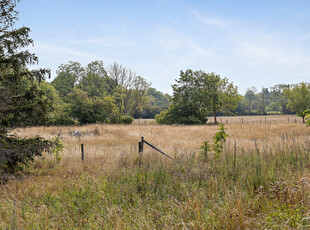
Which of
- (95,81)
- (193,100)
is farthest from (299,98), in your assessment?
(95,81)

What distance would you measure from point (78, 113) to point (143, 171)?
1112 inches

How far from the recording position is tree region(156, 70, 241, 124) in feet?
130

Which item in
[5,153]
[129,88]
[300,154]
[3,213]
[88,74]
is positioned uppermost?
[88,74]

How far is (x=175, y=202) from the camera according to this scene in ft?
14.2

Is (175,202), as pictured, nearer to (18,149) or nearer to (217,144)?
(217,144)

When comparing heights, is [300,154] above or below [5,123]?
below

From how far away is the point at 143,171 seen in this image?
6.00 meters

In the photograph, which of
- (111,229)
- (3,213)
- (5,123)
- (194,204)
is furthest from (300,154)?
(5,123)

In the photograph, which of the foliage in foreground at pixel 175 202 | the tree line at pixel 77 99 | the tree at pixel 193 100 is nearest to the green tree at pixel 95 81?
the tree line at pixel 77 99

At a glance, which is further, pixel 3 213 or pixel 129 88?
pixel 129 88

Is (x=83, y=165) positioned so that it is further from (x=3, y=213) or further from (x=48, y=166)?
(x=3, y=213)

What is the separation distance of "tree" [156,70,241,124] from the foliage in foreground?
32.6m

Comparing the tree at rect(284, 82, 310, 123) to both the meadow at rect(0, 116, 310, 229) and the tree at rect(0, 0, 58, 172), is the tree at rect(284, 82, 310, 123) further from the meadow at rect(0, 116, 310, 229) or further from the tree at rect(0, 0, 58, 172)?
the tree at rect(0, 0, 58, 172)

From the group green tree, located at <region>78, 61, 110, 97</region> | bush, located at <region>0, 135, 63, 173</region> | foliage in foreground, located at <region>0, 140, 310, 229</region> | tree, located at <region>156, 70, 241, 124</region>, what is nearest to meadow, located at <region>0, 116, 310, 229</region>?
foliage in foreground, located at <region>0, 140, 310, 229</region>
